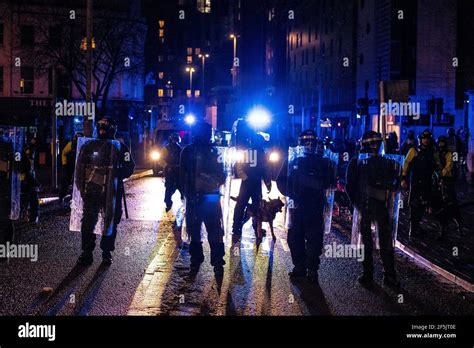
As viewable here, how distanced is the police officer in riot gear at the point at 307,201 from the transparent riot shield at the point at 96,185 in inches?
98.1

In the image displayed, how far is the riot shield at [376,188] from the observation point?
8.66m

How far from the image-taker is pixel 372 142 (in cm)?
865

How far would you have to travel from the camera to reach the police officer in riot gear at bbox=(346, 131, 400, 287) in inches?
339

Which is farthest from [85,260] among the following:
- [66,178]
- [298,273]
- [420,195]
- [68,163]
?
[66,178]

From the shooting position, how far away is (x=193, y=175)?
9234mm

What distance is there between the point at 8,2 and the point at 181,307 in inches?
1594

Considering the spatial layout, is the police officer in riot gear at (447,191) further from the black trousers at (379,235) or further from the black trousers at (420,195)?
the black trousers at (379,235)

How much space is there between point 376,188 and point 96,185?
→ 3.81 metres

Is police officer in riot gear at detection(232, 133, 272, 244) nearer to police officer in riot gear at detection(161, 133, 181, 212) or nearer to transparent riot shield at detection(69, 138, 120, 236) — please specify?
transparent riot shield at detection(69, 138, 120, 236)

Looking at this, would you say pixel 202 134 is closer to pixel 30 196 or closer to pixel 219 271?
A: pixel 219 271

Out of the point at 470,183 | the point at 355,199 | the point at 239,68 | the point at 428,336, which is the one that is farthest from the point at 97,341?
the point at 239,68

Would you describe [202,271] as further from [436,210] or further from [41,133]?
[41,133]

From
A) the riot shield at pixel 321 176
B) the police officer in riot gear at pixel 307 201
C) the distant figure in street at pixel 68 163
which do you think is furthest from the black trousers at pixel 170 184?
the police officer in riot gear at pixel 307 201

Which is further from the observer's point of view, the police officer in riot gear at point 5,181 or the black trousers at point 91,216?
the police officer in riot gear at point 5,181
